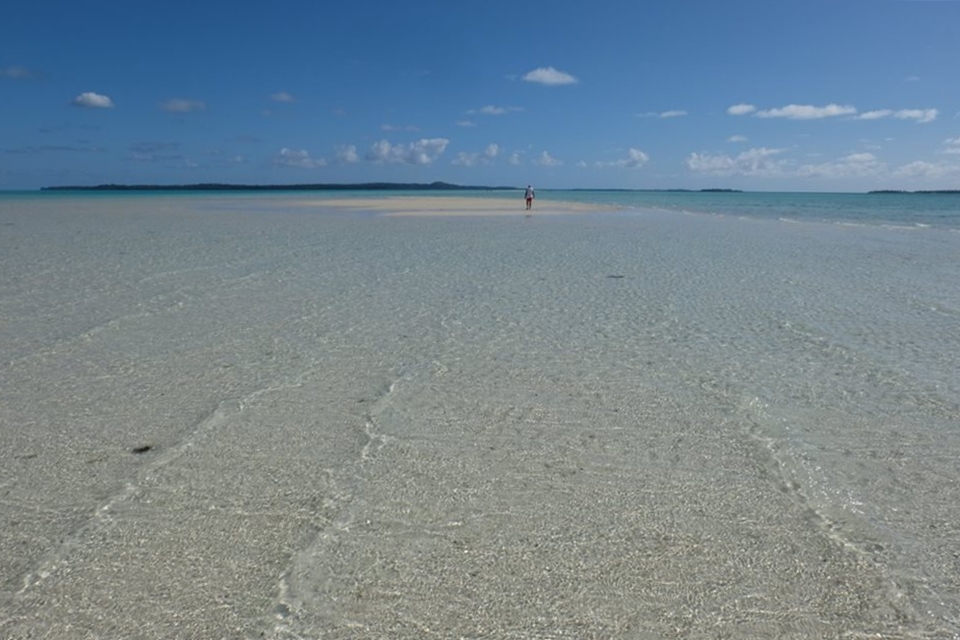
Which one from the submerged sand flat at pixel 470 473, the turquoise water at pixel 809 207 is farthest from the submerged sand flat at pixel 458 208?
the submerged sand flat at pixel 470 473

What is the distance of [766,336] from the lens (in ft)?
25.8

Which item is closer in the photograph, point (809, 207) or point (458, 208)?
point (458, 208)

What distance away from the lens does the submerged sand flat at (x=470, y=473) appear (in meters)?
2.98

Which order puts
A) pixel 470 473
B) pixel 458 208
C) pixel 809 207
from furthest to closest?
pixel 809 207, pixel 458 208, pixel 470 473

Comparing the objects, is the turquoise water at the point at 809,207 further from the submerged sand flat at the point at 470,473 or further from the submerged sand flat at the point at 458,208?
the submerged sand flat at the point at 470,473

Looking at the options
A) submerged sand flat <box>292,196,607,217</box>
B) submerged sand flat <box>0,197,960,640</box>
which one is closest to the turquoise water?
submerged sand flat <box>292,196,607,217</box>

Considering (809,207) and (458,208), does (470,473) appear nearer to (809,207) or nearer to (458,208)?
(458,208)

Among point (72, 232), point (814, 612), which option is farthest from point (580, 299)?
point (72, 232)

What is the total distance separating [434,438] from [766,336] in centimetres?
458

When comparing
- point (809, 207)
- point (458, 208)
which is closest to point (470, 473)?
point (458, 208)

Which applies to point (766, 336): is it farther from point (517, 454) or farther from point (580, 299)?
point (517, 454)

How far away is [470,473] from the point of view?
14.0 ft

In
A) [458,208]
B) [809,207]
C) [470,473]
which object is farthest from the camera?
[809,207]

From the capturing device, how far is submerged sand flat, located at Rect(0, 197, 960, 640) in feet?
9.78
